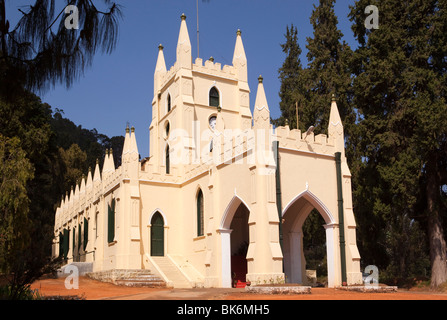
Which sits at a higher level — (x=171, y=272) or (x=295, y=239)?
(x=295, y=239)

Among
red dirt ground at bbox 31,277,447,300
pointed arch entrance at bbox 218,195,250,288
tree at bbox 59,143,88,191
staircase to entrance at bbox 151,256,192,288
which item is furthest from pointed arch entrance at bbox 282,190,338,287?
tree at bbox 59,143,88,191

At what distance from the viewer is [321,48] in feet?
105

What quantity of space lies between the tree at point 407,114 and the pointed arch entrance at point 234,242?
689cm

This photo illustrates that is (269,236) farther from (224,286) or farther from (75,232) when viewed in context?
(75,232)

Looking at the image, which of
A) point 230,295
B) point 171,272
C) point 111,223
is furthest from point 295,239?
point 111,223

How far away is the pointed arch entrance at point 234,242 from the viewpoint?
2234 centimetres

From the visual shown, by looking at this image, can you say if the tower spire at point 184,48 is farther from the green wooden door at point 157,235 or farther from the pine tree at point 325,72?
the green wooden door at point 157,235

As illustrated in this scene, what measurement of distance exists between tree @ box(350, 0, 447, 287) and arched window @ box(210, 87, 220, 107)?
9.22 meters

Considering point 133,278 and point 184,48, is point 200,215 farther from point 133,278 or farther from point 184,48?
point 184,48

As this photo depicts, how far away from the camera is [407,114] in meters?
24.9

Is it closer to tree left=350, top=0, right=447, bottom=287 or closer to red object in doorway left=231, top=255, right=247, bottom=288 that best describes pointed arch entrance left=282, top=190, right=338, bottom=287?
red object in doorway left=231, top=255, right=247, bottom=288

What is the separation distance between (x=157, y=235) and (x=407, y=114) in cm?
1448

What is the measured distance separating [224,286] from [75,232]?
19.0m
